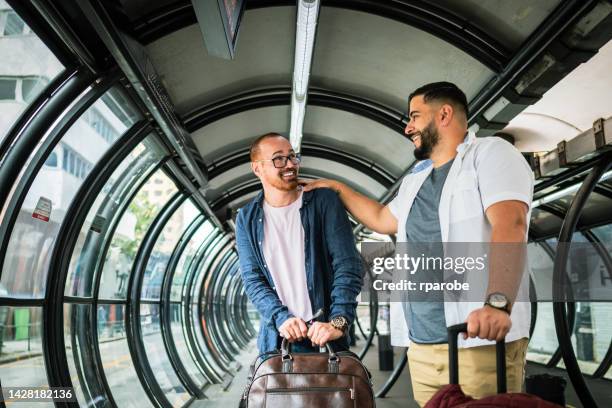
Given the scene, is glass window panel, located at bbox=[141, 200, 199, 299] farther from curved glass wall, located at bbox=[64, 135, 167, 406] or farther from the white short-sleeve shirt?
the white short-sleeve shirt

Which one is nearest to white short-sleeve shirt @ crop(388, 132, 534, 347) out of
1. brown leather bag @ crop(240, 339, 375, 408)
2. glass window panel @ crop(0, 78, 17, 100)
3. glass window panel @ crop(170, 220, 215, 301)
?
brown leather bag @ crop(240, 339, 375, 408)

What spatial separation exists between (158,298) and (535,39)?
7395 mm

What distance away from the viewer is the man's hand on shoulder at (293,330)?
7.54ft

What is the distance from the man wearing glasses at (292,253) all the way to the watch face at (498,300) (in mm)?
776

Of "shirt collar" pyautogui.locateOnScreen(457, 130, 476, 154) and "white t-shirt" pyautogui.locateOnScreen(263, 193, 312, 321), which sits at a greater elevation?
"shirt collar" pyautogui.locateOnScreen(457, 130, 476, 154)

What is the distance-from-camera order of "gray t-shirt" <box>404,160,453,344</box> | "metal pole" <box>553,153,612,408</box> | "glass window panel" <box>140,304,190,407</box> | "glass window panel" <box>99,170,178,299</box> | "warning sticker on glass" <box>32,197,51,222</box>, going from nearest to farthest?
"gray t-shirt" <box>404,160,453,344</box> < "warning sticker on glass" <box>32,197,51,222</box> < "metal pole" <box>553,153,612,408</box> < "glass window panel" <box>99,170,178,299</box> < "glass window panel" <box>140,304,190,407</box>

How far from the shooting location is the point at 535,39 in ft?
12.3

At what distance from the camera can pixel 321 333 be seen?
2.27 metres

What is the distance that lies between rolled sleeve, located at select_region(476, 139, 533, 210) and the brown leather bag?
Answer: 2.67ft

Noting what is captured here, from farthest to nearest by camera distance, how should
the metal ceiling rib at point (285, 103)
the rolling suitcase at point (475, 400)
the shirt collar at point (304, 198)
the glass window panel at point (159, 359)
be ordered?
the glass window panel at point (159, 359), the metal ceiling rib at point (285, 103), the shirt collar at point (304, 198), the rolling suitcase at point (475, 400)

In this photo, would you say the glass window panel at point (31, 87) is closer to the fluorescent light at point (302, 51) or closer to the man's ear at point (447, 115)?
the fluorescent light at point (302, 51)

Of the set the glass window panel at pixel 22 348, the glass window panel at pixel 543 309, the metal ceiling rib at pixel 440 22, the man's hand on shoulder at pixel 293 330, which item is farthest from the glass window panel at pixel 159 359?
the glass window panel at pixel 543 309

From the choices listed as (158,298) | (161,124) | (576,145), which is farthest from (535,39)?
(158,298)

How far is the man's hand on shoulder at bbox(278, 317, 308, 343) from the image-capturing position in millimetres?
2299
